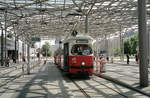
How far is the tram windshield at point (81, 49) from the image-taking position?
1408 cm

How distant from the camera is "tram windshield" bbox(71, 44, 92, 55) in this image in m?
14.1

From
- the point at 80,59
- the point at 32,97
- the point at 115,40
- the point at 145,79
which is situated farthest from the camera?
the point at 115,40

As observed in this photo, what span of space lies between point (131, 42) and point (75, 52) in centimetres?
7061

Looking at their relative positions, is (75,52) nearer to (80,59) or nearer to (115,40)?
(80,59)

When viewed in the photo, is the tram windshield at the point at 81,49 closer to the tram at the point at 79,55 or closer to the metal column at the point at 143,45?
the tram at the point at 79,55

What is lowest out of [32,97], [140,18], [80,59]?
[32,97]

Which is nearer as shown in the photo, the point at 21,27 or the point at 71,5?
the point at 71,5

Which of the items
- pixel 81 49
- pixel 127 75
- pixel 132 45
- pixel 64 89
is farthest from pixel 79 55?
pixel 132 45

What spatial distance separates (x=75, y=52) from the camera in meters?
14.1

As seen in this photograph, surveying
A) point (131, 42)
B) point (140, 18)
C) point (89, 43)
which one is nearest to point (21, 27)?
point (89, 43)

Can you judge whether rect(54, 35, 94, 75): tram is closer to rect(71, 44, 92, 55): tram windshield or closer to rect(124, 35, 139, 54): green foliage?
rect(71, 44, 92, 55): tram windshield

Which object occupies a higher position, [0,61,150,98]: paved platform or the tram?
the tram

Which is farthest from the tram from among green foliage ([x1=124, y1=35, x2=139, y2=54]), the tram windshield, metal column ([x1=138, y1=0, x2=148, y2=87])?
green foliage ([x1=124, y1=35, x2=139, y2=54])

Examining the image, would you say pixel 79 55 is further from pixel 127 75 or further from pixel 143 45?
pixel 143 45
